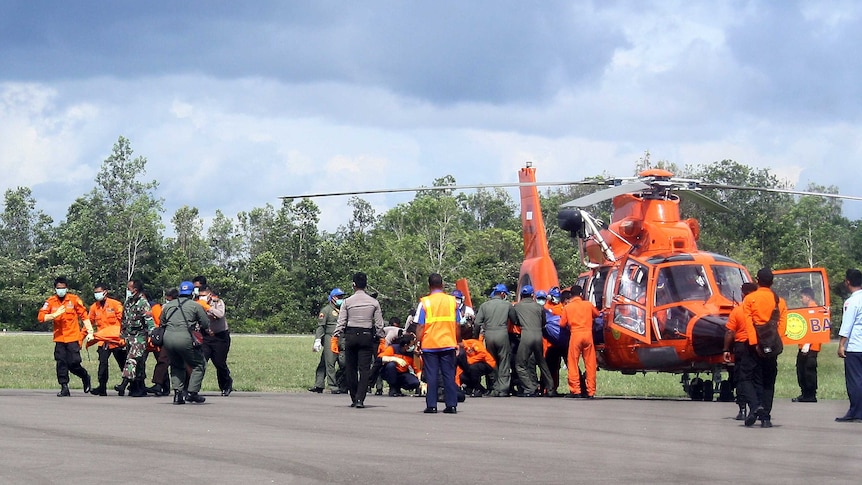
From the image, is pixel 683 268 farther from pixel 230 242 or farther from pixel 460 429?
pixel 230 242

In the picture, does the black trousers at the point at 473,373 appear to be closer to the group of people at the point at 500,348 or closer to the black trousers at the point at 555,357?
the group of people at the point at 500,348

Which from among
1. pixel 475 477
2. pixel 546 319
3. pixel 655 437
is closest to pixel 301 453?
pixel 475 477

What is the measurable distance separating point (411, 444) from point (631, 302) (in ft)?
28.0

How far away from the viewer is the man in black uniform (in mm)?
17391

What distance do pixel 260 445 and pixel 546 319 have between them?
10.5m

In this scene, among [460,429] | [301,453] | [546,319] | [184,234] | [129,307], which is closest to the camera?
[301,453]

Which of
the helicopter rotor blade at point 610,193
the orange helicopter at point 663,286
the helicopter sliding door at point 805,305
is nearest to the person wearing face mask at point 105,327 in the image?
the orange helicopter at point 663,286

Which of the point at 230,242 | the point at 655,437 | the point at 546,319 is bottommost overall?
the point at 655,437

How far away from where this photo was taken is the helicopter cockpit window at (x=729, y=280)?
19094mm

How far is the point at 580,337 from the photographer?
65.9 feet

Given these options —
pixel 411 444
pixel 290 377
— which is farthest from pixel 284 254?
pixel 411 444

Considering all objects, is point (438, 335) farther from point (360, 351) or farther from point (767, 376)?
point (767, 376)

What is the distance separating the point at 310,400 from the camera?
63.6 ft

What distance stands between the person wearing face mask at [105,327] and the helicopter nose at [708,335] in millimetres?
9334
